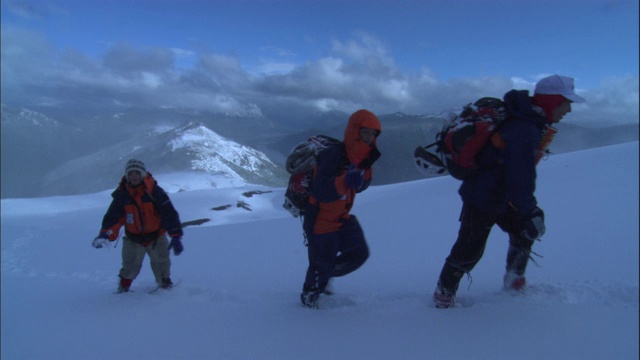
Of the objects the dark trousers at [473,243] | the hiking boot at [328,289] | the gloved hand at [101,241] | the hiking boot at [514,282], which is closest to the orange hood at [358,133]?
the dark trousers at [473,243]

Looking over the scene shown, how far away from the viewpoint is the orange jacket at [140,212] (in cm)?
461

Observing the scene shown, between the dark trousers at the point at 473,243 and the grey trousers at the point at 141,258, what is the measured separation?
357 cm

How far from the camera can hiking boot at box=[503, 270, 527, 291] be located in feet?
11.1

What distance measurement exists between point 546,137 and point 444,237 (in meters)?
3.34

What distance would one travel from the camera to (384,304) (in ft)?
11.4

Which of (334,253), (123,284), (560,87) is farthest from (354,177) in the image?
(123,284)

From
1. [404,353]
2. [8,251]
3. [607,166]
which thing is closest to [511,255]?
[404,353]

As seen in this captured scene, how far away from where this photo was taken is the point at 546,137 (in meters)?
3.27

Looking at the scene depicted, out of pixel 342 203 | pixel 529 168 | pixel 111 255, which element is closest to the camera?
pixel 529 168

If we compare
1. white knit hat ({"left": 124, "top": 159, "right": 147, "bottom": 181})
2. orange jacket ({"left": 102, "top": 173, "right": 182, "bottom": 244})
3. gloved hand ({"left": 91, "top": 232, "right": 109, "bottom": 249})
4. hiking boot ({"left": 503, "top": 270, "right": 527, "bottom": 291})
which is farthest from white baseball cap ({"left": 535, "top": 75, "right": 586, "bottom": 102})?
gloved hand ({"left": 91, "top": 232, "right": 109, "bottom": 249})

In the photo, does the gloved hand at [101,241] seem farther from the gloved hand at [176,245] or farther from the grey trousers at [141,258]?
the gloved hand at [176,245]

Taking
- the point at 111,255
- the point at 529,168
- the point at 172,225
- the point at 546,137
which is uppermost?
the point at 546,137

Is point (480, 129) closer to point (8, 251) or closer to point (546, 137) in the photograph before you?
point (546, 137)

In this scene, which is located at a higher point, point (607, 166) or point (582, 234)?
point (607, 166)
